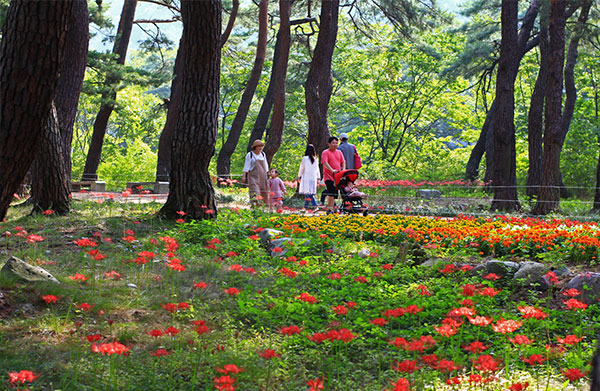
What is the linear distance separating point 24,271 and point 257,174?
767 cm

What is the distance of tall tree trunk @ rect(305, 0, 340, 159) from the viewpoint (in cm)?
1672

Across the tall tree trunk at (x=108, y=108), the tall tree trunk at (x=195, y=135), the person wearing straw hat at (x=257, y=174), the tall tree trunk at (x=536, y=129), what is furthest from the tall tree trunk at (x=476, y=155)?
the tall tree trunk at (x=195, y=135)

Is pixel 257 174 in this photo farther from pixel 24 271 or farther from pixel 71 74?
pixel 24 271

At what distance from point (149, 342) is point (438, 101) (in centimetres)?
3268

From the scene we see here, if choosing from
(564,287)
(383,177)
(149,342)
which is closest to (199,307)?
(149,342)

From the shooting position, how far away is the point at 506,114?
1587cm

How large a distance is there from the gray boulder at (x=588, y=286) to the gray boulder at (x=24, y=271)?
4758 millimetres

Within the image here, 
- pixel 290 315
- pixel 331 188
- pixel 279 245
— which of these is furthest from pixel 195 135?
pixel 290 315

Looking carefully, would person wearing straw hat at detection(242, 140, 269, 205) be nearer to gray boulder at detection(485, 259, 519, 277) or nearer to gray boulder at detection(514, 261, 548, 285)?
gray boulder at detection(485, 259, 519, 277)

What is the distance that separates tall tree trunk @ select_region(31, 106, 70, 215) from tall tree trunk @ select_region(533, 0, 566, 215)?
35.2 ft

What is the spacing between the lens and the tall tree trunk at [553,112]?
46.9ft

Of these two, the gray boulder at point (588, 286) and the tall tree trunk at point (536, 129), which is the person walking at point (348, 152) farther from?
the gray boulder at point (588, 286)

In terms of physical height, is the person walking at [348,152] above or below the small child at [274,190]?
above

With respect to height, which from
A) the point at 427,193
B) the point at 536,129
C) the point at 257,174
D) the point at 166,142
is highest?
the point at 536,129
